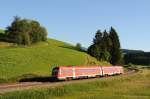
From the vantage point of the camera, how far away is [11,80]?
63.1 m

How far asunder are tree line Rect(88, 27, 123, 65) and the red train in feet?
155

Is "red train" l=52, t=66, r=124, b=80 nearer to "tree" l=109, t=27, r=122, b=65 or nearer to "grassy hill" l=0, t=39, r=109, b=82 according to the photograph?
"grassy hill" l=0, t=39, r=109, b=82

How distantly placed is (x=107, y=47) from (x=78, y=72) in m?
84.9

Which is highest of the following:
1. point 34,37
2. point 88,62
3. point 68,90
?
point 34,37

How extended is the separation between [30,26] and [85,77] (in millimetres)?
→ 47738

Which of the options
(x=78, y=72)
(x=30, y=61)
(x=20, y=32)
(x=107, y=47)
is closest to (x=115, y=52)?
(x=107, y=47)

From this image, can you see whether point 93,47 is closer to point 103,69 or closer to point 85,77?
point 103,69

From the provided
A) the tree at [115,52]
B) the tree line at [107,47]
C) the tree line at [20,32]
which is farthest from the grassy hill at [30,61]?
the tree at [115,52]

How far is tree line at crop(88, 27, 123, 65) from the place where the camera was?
144 m

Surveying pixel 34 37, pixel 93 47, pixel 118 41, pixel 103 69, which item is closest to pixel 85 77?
pixel 103 69

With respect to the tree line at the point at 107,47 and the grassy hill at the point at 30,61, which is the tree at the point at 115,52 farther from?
the grassy hill at the point at 30,61

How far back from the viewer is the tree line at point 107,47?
14362 centimetres

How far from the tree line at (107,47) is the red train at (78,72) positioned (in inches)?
1855

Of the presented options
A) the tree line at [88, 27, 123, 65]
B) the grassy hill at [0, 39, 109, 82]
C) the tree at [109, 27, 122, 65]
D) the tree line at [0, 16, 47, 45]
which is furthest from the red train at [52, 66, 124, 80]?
the tree at [109, 27, 122, 65]
